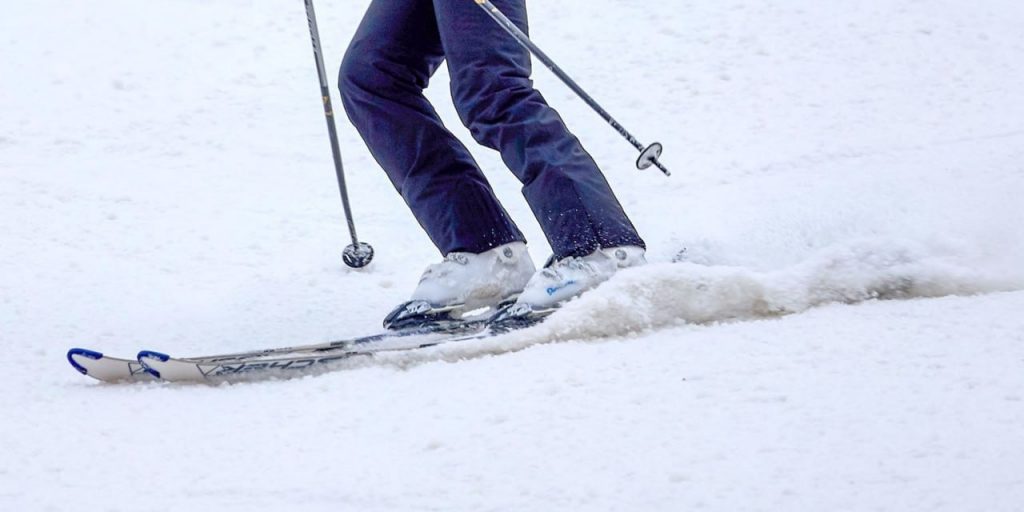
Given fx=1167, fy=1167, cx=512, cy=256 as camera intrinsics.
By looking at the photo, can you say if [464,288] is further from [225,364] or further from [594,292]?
[225,364]

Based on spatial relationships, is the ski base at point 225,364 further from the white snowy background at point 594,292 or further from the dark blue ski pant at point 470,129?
the dark blue ski pant at point 470,129

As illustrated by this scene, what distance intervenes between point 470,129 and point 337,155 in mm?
1061

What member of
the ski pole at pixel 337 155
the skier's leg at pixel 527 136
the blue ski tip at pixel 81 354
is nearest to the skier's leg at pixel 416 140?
the skier's leg at pixel 527 136

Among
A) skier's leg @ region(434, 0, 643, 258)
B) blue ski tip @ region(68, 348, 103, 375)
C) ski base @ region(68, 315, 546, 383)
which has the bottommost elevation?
ski base @ region(68, 315, 546, 383)

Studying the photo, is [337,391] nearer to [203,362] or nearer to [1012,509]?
[203,362]

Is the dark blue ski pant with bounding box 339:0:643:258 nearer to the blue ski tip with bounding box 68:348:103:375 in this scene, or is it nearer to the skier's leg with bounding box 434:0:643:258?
the skier's leg with bounding box 434:0:643:258

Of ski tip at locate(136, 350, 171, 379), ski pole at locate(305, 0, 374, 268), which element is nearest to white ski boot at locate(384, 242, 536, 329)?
ski tip at locate(136, 350, 171, 379)

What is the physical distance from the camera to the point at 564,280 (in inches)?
128

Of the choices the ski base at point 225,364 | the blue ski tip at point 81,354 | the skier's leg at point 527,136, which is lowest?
the ski base at point 225,364

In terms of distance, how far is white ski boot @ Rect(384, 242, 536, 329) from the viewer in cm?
350

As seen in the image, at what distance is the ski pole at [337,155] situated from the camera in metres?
4.18

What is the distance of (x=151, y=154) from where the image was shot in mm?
6133

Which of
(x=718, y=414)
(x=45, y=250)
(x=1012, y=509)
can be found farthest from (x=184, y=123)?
(x=1012, y=509)

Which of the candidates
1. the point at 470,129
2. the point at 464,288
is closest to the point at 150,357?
the point at 464,288
